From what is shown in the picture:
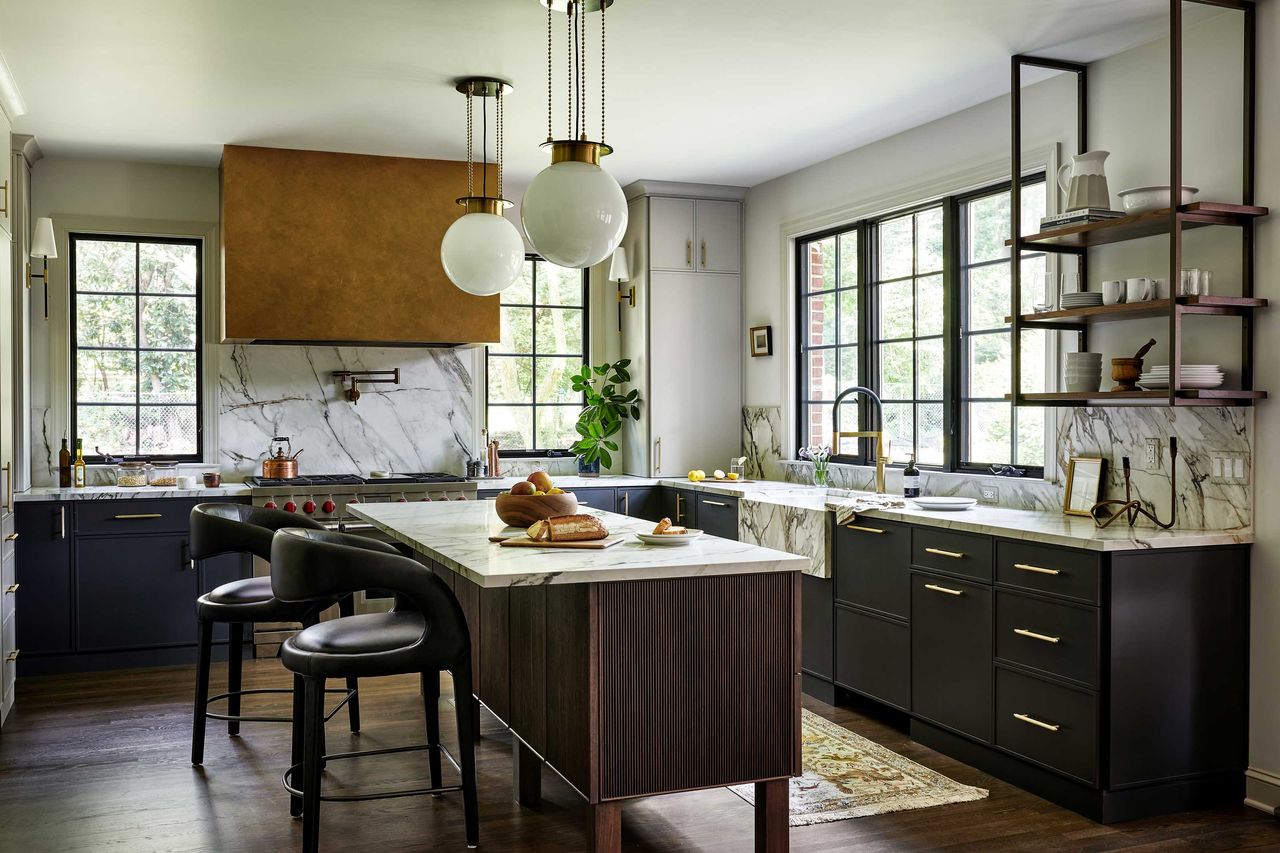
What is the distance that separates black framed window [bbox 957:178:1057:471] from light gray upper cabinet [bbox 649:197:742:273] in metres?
2.08

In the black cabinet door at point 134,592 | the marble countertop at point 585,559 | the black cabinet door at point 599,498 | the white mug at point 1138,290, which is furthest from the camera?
the black cabinet door at point 599,498

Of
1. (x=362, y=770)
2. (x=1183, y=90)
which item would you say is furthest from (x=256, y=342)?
(x=1183, y=90)

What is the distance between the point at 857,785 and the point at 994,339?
2.25 m

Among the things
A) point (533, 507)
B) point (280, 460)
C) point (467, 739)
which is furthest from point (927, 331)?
point (280, 460)

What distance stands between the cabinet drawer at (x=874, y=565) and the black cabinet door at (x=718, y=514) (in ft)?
3.21

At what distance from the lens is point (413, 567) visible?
302 cm

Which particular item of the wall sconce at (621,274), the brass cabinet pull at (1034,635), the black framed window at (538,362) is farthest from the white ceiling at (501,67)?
the brass cabinet pull at (1034,635)

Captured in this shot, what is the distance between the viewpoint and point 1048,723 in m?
3.75

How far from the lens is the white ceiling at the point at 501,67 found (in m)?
3.96

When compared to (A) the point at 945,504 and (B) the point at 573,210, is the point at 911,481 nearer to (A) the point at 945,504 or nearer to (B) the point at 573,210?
(A) the point at 945,504

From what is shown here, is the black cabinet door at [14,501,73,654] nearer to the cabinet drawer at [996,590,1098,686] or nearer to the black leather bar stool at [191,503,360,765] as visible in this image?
the black leather bar stool at [191,503,360,765]

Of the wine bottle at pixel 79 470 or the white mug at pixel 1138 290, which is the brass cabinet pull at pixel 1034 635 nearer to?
the white mug at pixel 1138 290

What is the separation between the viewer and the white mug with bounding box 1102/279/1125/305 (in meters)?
4.00

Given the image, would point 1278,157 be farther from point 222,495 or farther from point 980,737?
point 222,495
